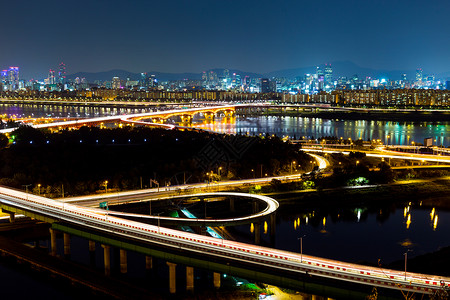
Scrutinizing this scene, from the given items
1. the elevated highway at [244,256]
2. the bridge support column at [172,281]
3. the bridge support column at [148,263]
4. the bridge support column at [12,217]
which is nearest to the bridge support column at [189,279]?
the bridge support column at [172,281]

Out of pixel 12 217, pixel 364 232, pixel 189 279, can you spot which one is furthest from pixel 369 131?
pixel 189 279

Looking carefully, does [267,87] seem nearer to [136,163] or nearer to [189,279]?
[136,163]

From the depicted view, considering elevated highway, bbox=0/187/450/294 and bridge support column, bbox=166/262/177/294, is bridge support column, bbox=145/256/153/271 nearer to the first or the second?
elevated highway, bbox=0/187/450/294

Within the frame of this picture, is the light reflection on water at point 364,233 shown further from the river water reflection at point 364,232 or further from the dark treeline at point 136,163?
the dark treeline at point 136,163

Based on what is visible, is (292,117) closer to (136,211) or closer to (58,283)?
(136,211)

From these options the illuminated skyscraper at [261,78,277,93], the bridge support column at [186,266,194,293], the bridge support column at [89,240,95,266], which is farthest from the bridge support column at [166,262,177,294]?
the illuminated skyscraper at [261,78,277,93]

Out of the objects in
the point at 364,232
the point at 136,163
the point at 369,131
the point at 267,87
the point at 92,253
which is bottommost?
the point at 364,232

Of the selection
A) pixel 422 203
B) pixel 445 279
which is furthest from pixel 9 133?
pixel 445 279
